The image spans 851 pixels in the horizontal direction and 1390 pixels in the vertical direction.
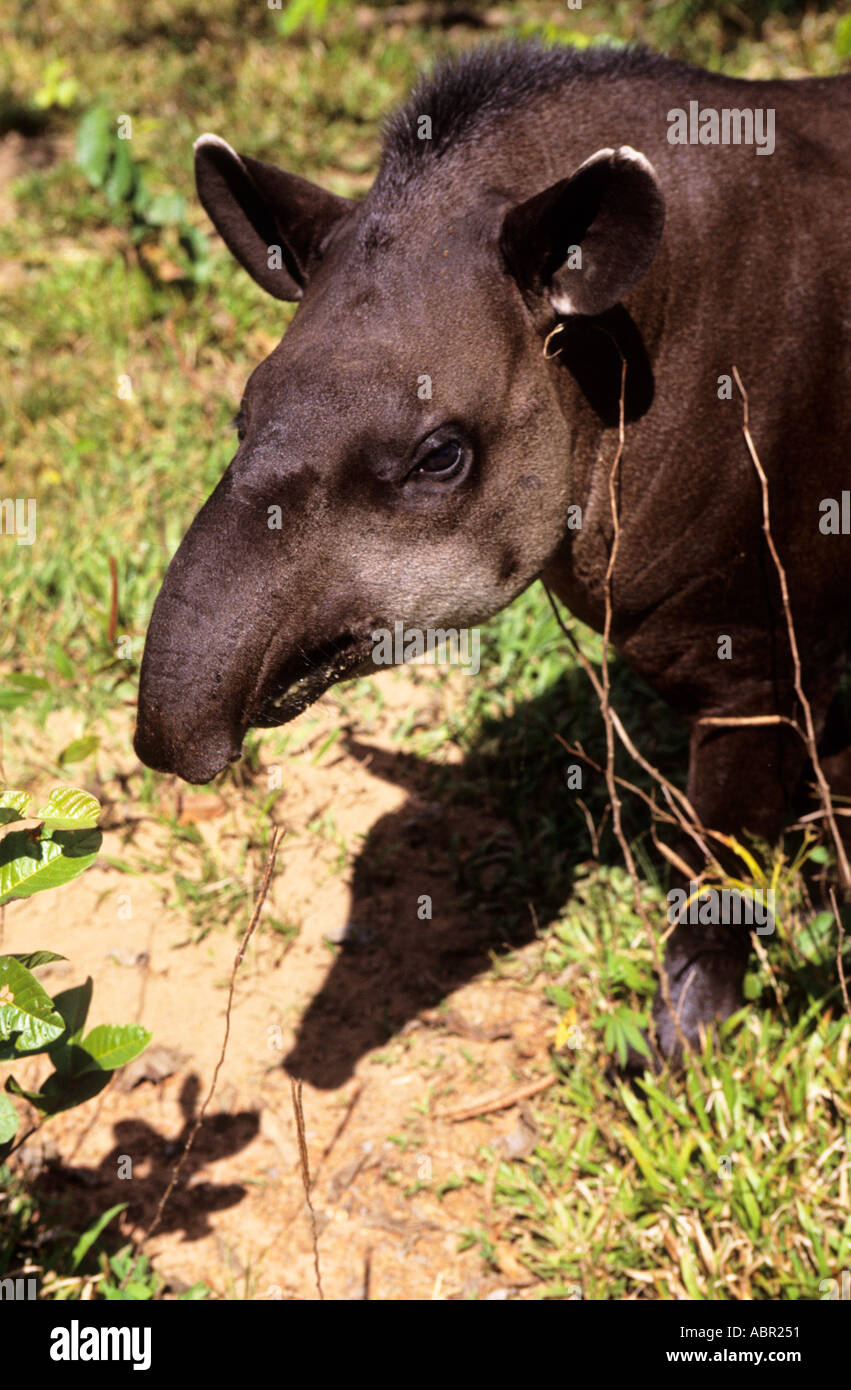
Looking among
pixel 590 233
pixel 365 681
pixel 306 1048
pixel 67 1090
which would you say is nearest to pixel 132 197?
pixel 365 681

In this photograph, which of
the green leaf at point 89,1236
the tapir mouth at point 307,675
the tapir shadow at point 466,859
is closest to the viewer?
the tapir mouth at point 307,675

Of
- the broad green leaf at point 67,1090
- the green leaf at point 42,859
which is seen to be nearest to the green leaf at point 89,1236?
the broad green leaf at point 67,1090

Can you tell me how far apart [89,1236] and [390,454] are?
211 centimetres

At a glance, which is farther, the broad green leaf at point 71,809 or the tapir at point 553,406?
the tapir at point 553,406

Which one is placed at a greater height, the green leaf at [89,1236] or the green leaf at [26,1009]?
the green leaf at [26,1009]

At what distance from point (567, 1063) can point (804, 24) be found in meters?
6.43

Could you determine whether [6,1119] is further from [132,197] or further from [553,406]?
[132,197]

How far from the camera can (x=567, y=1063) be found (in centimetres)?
404

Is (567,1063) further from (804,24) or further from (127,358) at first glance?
(804,24)

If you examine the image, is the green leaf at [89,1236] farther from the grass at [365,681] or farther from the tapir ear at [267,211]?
the tapir ear at [267,211]

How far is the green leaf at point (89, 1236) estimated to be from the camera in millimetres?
3479

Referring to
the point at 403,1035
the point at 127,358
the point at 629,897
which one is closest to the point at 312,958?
the point at 403,1035

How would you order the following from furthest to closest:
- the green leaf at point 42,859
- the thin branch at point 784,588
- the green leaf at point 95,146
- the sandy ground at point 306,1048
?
the green leaf at point 95,146, the sandy ground at point 306,1048, the thin branch at point 784,588, the green leaf at point 42,859

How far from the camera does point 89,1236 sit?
350cm
